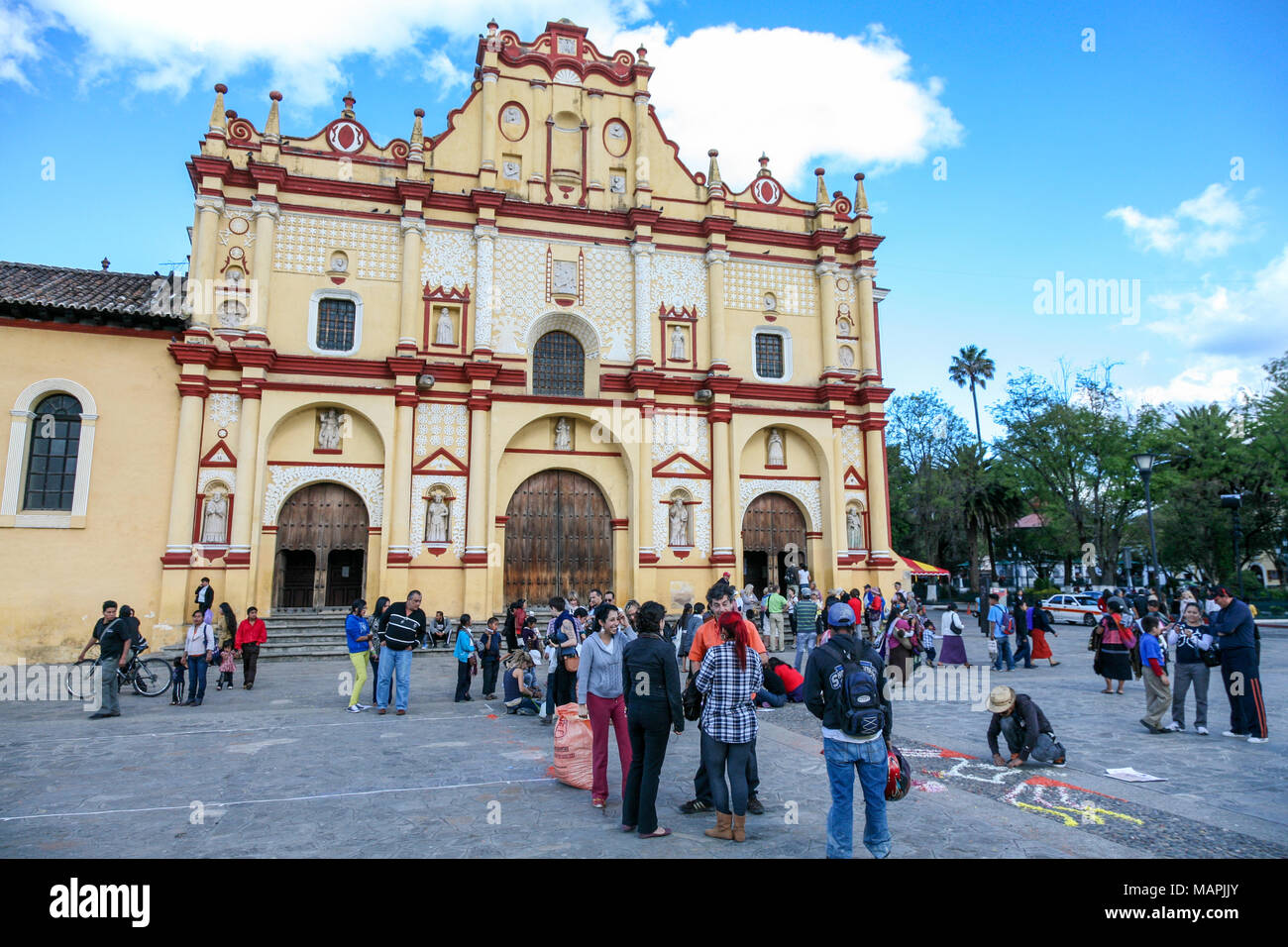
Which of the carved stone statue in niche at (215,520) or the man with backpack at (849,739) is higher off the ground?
the carved stone statue in niche at (215,520)

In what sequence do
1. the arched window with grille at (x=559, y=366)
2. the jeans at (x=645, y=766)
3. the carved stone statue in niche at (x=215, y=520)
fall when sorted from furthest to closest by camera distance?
1. the arched window with grille at (x=559, y=366)
2. the carved stone statue in niche at (x=215, y=520)
3. the jeans at (x=645, y=766)

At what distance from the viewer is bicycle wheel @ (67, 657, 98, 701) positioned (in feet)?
44.1

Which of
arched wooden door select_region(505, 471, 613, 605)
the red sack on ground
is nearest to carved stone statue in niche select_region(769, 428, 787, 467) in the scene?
arched wooden door select_region(505, 471, 613, 605)

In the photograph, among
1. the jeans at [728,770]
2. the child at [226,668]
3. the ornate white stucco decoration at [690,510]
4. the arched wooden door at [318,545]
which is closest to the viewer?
the jeans at [728,770]

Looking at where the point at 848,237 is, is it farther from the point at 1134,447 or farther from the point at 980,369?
the point at 980,369

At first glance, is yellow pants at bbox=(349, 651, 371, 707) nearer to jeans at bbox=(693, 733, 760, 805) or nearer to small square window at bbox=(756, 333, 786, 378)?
jeans at bbox=(693, 733, 760, 805)

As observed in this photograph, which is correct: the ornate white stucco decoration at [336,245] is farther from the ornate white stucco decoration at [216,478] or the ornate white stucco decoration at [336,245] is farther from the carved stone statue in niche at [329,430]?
the ornate white stucco decoration at [216,478]

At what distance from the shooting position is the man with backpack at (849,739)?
4.95 metres

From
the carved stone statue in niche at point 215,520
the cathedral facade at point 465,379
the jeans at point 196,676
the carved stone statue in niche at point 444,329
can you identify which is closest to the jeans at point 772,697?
the jeans at point 196,676

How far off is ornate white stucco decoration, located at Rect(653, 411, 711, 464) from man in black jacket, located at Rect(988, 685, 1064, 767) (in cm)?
1568

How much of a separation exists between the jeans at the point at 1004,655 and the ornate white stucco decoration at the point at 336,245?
61.7 ft

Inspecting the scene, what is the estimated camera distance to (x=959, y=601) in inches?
1725
